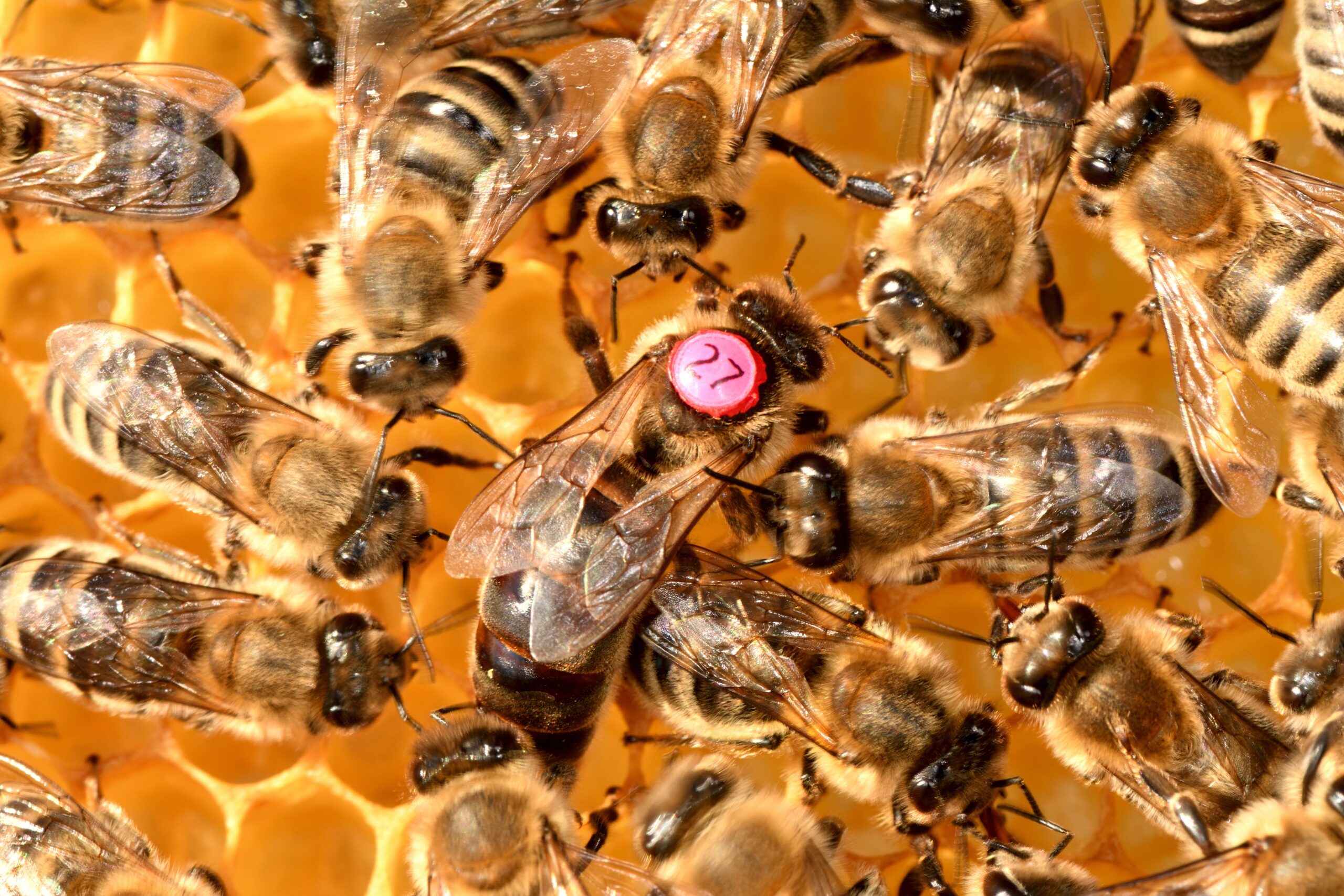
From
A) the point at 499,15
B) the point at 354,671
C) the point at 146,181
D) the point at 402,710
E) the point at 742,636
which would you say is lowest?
the point at 402,710

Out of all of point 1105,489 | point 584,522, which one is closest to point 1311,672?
point 1105,489

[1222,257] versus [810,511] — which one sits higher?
[1222,257]

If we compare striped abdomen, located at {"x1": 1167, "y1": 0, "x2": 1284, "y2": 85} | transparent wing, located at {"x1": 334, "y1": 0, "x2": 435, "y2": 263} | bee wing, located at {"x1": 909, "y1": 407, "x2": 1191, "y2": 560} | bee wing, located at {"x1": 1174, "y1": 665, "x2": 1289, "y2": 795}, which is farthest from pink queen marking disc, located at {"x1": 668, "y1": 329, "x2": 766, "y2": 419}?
striped abdomen, located at {"x1": 1167, "y1": 0, "x2": 1284, "y2": 85}

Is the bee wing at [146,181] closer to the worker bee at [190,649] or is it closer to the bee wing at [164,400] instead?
the bee wing at [164,400]

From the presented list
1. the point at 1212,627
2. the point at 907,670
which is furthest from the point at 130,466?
the point at 1212,627

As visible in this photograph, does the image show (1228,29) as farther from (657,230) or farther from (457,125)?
(457,125)

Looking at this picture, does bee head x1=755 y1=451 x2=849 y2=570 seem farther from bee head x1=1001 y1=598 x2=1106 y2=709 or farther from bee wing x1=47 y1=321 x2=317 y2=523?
bee wing x1=47 y1=321 x2=317 y2=523
